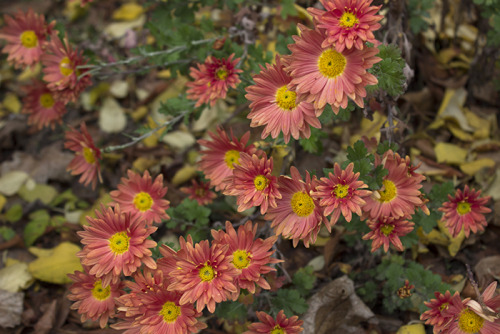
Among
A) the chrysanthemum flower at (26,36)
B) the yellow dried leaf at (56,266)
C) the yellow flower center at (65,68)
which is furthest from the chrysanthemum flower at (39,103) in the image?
the yellow dried leaf at (56,266)

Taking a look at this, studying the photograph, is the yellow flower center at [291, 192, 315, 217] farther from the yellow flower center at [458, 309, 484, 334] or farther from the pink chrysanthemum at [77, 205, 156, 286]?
the yellow flower center at [458, 309, 484, 334]

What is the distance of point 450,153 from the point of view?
2.91 meters

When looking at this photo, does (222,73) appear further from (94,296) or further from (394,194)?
(94,296)

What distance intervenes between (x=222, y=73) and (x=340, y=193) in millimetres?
875

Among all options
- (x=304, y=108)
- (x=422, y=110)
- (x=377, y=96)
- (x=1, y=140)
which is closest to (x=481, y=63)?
(x=422, y=110)

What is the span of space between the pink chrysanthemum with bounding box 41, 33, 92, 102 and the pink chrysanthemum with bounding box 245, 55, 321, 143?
3.54 feet

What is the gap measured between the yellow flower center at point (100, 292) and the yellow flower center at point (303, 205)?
33.9 inches

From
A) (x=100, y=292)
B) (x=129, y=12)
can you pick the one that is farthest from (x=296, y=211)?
(x=129, y=12)

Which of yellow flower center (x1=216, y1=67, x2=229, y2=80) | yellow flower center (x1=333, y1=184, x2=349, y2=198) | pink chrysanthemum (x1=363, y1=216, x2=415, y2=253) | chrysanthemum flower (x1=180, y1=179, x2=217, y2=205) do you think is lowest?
chrysanthemum flower (x1=180, y1=179, x2=217, y2=205)

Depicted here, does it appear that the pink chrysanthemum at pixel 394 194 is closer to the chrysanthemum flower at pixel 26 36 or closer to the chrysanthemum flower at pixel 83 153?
the chrysanthemum flower at pixel 83 153

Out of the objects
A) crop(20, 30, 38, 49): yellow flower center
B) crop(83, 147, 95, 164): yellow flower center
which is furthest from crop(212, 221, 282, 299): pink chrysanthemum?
crop(20, 30, 38, 49): yellow flower center

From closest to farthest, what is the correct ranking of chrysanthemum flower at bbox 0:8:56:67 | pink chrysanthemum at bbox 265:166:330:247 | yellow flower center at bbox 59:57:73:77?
pink chrysanthemum at bbox 265:166:330:247 < yellow flower center at bbox 59:57:73:77 < chrysanthemum flower at bbox 0:8:56:67

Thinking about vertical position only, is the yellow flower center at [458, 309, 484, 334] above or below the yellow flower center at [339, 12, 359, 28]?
below

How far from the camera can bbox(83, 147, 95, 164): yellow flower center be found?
262 centimetres
